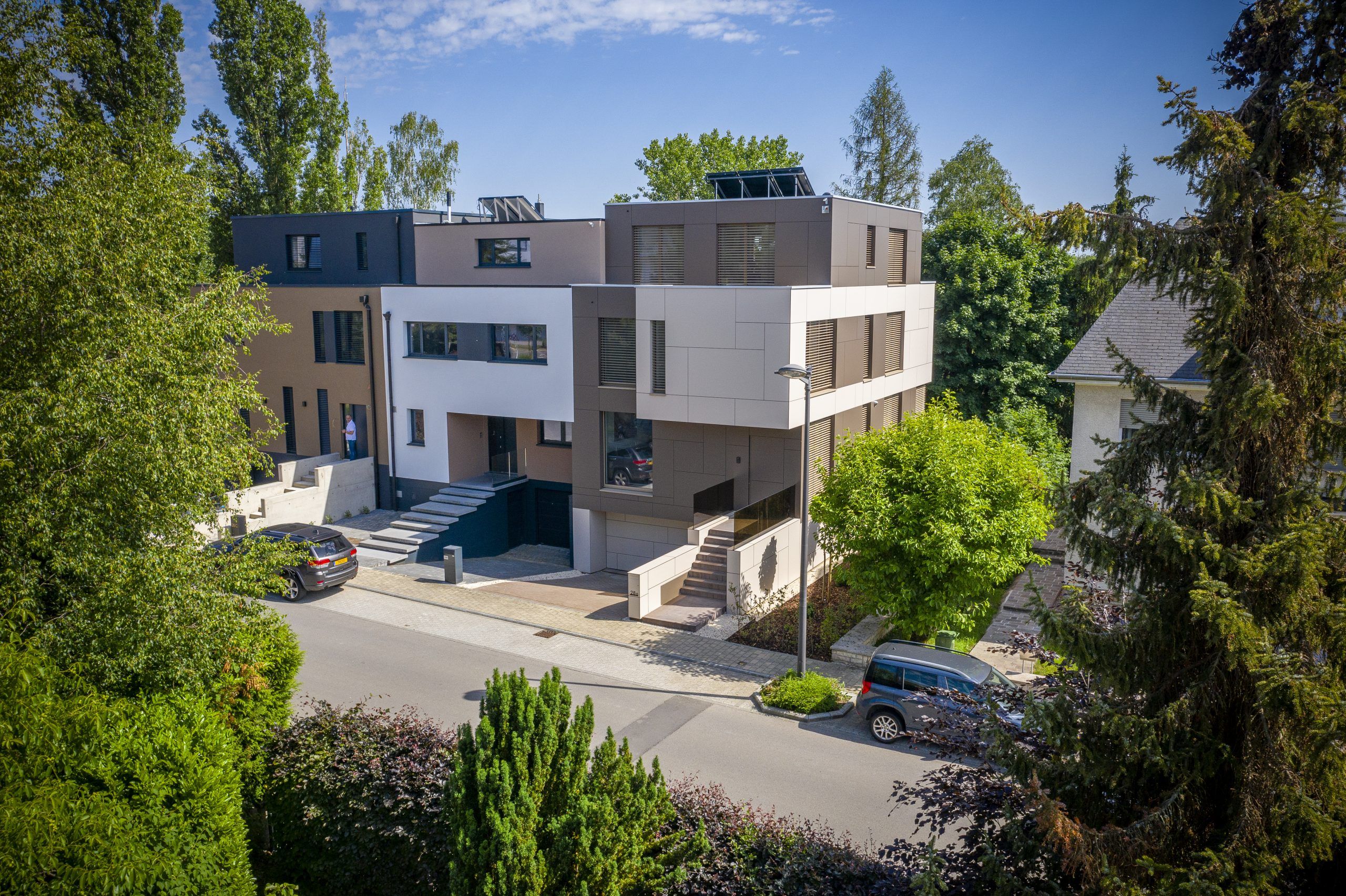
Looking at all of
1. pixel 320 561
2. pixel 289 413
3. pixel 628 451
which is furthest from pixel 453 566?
pixel 289 413

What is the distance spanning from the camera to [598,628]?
21328 millimetres

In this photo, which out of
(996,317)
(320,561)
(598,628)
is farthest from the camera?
(996,317)

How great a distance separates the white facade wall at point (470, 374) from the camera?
26.0 m

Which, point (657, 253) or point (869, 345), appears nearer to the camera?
point (657, 253)

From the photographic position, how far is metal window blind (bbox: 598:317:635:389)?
80.5 feet

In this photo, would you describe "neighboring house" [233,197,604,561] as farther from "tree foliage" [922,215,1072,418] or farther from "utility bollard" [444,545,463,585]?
"tree foliage" [922,215,1072,418]

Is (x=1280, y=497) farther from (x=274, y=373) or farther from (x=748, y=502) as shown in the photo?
(x=274, y=373)

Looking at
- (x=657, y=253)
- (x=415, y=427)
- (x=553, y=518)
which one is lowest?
(x=553, y=518)

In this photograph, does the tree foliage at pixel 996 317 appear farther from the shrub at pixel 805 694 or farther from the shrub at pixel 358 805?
the shrub at pixel 358 805

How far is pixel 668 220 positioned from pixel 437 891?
734 inches

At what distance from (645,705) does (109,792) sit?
987 centimetres

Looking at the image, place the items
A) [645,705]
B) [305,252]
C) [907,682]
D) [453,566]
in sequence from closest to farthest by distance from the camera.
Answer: [907,682] < [645,705] < [453,566] < [305,252]

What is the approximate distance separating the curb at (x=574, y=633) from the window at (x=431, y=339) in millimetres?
7841

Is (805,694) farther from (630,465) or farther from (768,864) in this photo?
(630,465)
